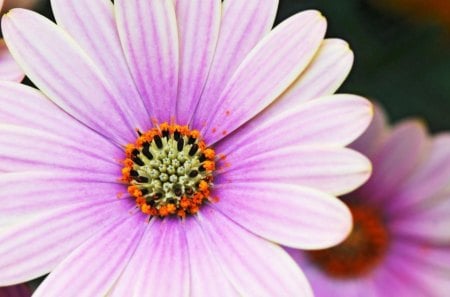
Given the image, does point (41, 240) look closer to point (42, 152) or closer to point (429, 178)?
point (42, 152)

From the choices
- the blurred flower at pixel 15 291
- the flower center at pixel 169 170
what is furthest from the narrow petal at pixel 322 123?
the blurred flower at pixel 15 291

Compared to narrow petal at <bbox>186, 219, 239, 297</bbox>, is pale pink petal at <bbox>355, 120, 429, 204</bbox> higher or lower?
lower

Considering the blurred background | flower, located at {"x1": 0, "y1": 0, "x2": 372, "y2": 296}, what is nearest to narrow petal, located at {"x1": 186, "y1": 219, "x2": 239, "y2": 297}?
flower, located at {"x1": 0, "y1": 0, "x2": 372, "y2": 296}

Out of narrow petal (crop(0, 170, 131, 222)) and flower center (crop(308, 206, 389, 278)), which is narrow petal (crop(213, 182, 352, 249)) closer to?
narrow petal (crop(0, 170, 131, 222))

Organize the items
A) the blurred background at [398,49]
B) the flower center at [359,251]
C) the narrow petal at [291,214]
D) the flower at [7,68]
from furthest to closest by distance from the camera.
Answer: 1. the blurred background at [398,49]
2. the flower center at [359,251]
3. the flower at [7,68]
4. the narrow petal at [291,214]

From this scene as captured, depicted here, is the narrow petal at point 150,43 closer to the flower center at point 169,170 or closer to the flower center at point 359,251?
the flower center at point 169,170

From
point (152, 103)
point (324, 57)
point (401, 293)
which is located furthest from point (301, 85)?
point (401, 293)

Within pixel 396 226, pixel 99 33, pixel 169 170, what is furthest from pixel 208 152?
pixel 396 226
